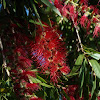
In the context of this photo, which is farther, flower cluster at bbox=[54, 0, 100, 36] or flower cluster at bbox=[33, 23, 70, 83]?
flower cluster at bbox=[54, 0, 100, 36]

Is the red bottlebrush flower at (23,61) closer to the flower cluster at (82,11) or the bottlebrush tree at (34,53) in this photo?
the bottlebrush tree at (34,53)

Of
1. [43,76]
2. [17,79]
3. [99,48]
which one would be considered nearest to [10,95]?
[17,79]

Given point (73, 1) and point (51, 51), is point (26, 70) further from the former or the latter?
point (73, 1)

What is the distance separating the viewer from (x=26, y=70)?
100 cm

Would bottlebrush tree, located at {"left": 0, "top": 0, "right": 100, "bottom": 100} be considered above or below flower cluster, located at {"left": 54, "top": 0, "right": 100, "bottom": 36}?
below

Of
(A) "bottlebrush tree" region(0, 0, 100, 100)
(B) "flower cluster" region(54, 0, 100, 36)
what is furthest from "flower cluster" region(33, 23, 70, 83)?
(B) "flower cluster" region(54, 0, 100, 36)

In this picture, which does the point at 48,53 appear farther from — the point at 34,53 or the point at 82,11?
the point at 82,11

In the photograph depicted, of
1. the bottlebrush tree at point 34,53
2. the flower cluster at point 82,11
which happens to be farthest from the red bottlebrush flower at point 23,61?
the flower cluster at point 82,11

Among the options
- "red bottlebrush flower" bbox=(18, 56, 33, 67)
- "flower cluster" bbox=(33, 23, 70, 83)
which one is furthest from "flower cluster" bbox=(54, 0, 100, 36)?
"red bottlebrush flower" bbox=(18, 56, 33, 67)

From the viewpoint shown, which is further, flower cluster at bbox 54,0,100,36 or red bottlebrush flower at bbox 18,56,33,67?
flower cluster at bbox 54,0,100,36

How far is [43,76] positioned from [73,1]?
51cm

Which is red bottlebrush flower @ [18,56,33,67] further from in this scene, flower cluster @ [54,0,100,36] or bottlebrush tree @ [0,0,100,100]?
flower cluster @ [54,0,100,36]

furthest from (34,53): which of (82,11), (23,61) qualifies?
(82,11)

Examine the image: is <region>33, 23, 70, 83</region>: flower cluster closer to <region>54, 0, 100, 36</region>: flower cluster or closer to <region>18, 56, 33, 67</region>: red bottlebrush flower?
<region>18, 56, 33, 67</region>: red bottlebrush flower
